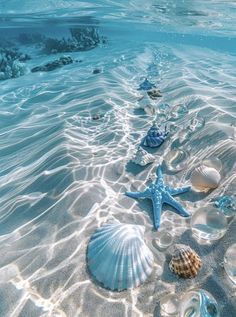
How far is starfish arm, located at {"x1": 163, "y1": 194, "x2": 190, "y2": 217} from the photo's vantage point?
144 inches

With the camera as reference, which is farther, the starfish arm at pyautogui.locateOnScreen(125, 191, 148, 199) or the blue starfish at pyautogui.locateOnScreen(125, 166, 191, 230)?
the starfish arm at pyautogui.locateOnScreen(125, 191, 148, 199)

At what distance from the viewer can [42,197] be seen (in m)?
4.42

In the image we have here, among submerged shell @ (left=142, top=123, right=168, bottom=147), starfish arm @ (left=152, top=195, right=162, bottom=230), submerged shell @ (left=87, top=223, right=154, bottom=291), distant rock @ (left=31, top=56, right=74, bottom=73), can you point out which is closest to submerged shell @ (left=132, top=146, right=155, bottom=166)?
submerged shell @ (left=142, top=123, right=168, bottom=147)

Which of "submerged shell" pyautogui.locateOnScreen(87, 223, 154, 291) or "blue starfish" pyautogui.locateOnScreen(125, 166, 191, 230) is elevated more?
"submerged shell" pyautogui.locateOnScreen(87, 223, 154, 291)

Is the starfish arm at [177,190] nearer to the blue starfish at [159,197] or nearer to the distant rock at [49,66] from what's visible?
the blue starfish at [159,197]

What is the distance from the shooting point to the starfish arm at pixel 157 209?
3533 mm

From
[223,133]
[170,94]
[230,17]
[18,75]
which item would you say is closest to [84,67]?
[18,75]

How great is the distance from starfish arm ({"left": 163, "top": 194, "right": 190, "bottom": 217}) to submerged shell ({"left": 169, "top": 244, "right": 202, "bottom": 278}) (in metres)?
0.85

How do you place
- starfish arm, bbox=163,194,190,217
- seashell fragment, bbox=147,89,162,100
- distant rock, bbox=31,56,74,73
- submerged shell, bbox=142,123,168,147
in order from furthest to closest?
distant rock, bbox=31,56,74,73, seashell fragment, bbox=147,89,162,100, submerged shell, bbox=142,123,168,147, starfish arm, bbox=163,194,190,217

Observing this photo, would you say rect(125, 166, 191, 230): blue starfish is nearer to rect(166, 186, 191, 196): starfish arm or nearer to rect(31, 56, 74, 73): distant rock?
rect(166, 186, 191, 196): starfish arm

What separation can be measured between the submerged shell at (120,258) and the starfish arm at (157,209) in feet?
1.25

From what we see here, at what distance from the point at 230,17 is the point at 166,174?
26580mm

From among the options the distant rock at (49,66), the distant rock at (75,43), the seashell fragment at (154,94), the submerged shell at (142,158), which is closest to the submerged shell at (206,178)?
the submerged shell at (142,158)

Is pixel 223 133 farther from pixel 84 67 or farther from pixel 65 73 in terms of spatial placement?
pixel 84 67
